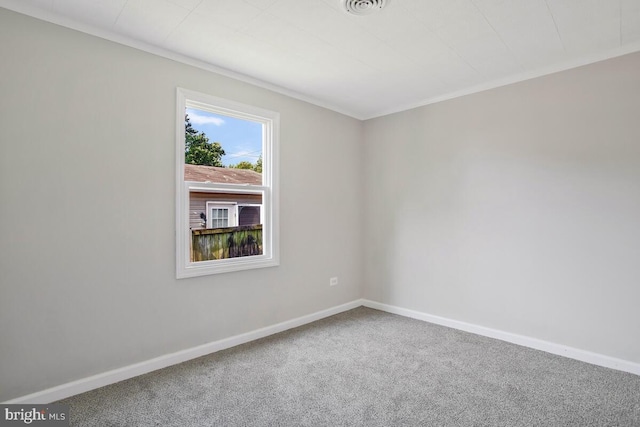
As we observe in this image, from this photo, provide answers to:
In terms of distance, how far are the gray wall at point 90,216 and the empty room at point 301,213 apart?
0.01 meters

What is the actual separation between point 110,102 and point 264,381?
7.59 feet

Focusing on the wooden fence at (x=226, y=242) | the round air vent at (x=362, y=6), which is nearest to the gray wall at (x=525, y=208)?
the wooden fence at (x=226, y=242)

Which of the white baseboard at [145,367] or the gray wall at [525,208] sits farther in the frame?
the gray wall at [525,208]

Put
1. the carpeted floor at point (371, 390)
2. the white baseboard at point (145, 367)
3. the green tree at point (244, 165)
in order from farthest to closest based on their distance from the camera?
the green tree at point (244, 165), the white baseboard at point (145, 367), the carpeted floor at point (371, 390)

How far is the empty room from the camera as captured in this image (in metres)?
2.12

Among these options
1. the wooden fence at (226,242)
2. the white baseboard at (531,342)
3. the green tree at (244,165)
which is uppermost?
the green tree at (244,165)

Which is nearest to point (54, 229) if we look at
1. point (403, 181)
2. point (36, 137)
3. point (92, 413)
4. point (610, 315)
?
point (36, 137)

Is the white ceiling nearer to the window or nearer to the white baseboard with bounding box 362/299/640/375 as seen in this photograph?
the window

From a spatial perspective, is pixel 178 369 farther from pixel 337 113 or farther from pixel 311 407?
pixel 337 113

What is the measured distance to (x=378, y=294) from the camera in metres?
4.29

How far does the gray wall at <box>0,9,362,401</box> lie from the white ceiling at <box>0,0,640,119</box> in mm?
226

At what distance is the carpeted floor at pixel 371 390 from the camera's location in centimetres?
202

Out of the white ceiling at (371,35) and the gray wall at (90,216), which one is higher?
the white ceiling at (371,35)

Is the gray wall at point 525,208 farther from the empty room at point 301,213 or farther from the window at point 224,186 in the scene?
the window at point 224,186
